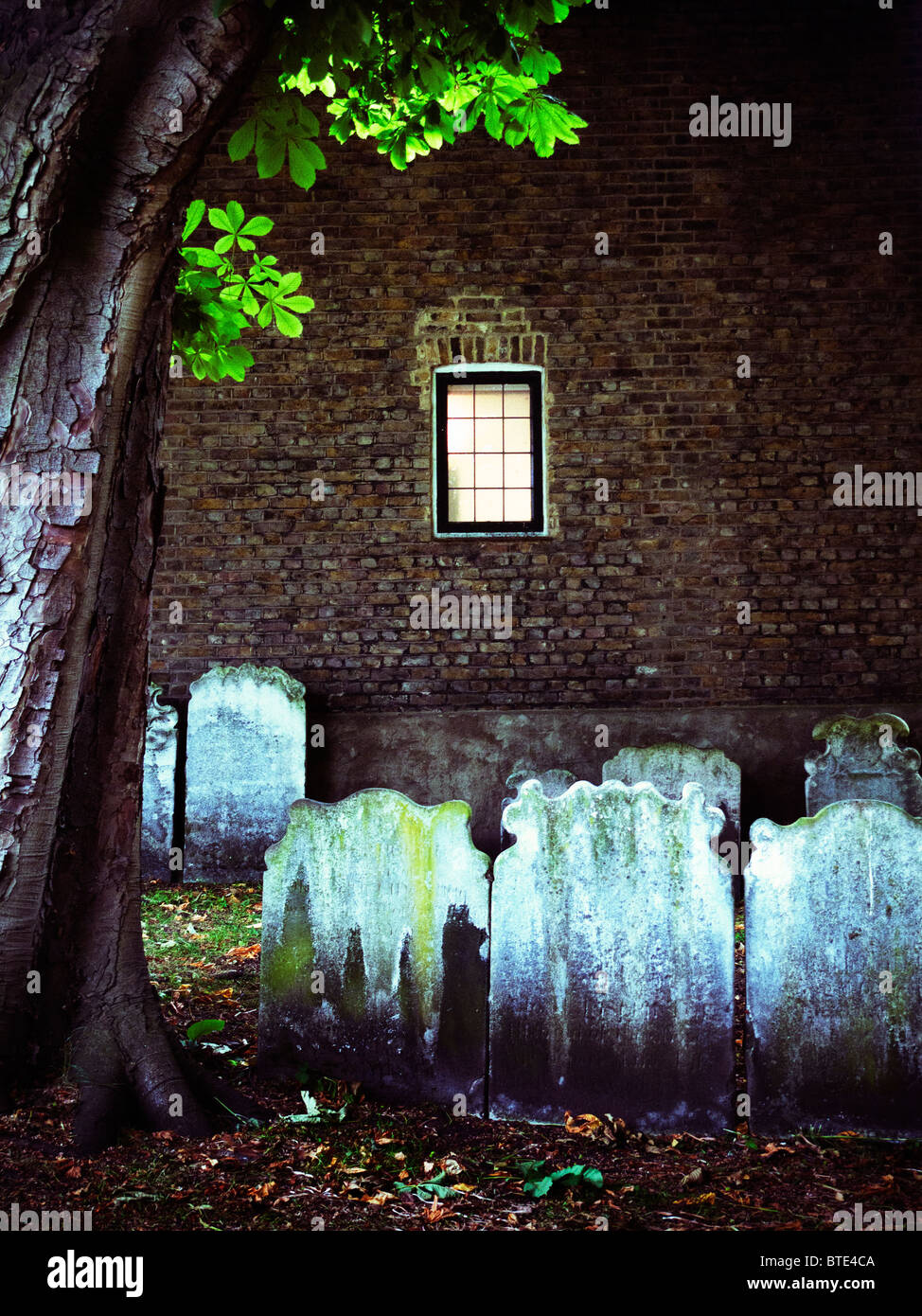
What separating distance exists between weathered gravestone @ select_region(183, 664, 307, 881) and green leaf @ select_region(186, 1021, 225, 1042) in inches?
143

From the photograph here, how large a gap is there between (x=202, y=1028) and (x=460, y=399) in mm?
5834

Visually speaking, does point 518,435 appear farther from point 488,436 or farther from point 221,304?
point 221,304

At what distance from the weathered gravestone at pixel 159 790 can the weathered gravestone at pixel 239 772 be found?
0.15 m

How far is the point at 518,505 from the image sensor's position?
8367 millimetres

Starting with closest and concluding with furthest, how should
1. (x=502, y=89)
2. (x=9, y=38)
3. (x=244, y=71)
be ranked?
1. (x=9, y=38)
2. (x=244, y=71)
3. (x=502, y=89)

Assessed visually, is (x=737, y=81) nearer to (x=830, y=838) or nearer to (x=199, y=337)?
(x=199, y=337)

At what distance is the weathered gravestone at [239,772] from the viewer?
24.7ft

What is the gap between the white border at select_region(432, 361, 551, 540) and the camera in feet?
27.0

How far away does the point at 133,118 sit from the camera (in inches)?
109

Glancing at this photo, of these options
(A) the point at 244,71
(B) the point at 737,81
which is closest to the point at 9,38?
(A) the point at 244,71

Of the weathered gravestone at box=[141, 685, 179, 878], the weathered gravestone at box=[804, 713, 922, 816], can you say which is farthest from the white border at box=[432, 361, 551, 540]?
the weathered gravestone at box=[804, 713, 922, 816]

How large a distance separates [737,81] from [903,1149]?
8023 mm

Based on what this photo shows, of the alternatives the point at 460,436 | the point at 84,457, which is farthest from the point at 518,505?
the point at 84,457

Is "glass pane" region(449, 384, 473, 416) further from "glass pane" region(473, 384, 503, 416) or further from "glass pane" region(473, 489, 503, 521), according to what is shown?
"glass pane" region(473, 489, 503, 521)
